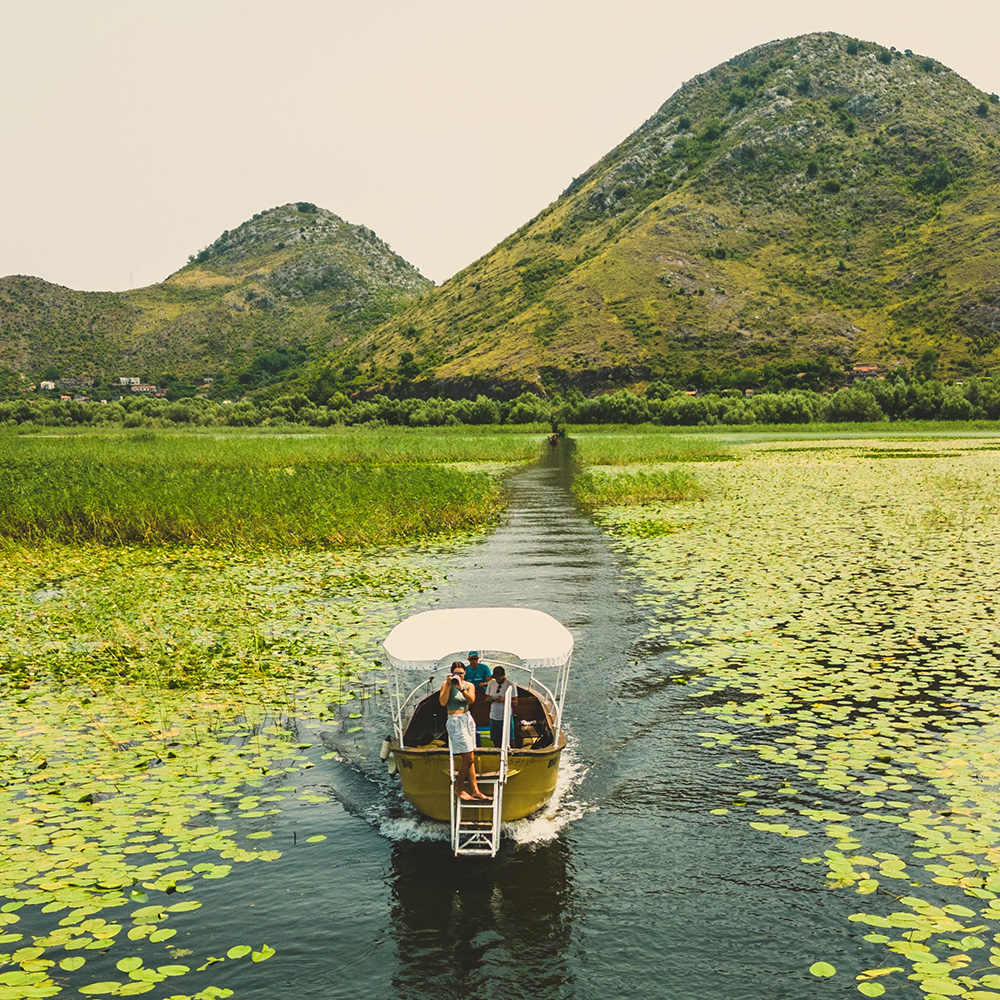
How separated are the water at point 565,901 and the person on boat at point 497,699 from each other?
1138mm

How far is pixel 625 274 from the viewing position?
171 meters

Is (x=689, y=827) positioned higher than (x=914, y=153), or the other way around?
(x=914, y=153)

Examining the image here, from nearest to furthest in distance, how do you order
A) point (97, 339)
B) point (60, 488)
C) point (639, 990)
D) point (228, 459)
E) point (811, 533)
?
point (639, 990)
point (811, 533)
point (60, 488)
point (228, 459)
point (97, 339)

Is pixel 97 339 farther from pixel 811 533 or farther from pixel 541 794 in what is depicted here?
pixel 541 794

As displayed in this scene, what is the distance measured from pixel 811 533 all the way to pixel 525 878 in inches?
913

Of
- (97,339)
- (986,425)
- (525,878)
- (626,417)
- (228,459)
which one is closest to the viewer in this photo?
(525,878)

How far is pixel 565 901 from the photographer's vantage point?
28.1 feet

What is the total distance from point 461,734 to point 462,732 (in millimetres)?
24

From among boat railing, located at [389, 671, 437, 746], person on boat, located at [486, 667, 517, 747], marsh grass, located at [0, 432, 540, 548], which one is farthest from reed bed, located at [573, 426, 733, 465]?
person on boat, located at [486, 667, 517, 747]

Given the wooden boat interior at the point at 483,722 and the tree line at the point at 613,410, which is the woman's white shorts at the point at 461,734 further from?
the tree line at the point at 613,410

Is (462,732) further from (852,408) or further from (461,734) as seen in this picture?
(852,408)

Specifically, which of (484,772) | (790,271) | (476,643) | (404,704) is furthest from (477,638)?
(790,271)

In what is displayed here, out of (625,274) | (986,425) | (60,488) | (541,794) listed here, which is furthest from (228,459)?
(625,274)

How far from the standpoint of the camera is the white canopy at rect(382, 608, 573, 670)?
11508 mm
